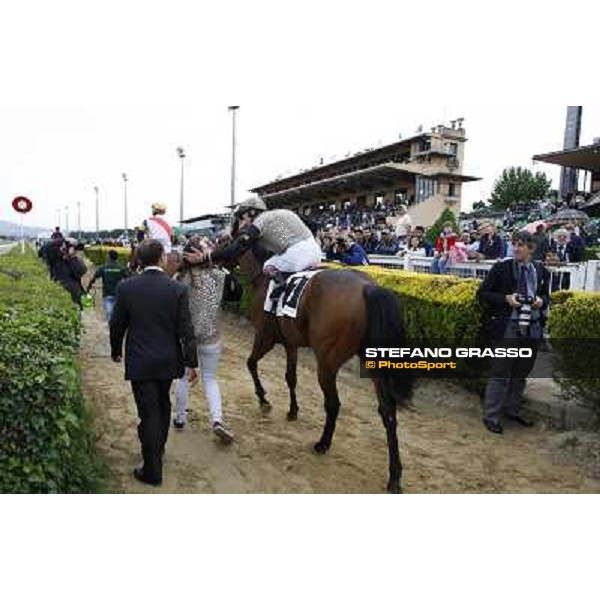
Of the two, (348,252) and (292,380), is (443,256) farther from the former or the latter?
(292,380)

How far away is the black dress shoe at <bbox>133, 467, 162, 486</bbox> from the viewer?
3527mm

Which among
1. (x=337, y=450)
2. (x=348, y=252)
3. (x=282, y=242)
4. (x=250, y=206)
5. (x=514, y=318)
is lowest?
(x=337, y=450)

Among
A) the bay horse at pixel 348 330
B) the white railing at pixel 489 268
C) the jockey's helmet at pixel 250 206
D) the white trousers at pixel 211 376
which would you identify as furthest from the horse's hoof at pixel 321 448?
the white railing at pixel 489 268

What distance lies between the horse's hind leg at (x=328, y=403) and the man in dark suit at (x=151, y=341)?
1105mm

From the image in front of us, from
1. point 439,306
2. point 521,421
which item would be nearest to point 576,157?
point 439,306

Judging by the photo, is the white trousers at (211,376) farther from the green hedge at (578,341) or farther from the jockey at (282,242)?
the green hedge at (578,341)

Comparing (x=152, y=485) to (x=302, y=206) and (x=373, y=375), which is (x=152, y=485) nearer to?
(x=373, y=375)

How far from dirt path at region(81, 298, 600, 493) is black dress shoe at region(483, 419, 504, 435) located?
0.08 m

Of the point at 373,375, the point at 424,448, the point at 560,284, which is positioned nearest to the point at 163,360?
the point at 373,375

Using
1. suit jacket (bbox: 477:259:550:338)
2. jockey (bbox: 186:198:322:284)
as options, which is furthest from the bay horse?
suit jacket (bbox: 477:259:550:338)

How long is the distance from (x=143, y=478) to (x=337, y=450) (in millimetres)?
1618

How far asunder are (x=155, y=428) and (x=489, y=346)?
11.0 feet

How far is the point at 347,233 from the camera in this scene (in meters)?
10.2

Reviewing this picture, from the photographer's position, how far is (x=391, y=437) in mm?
3805
